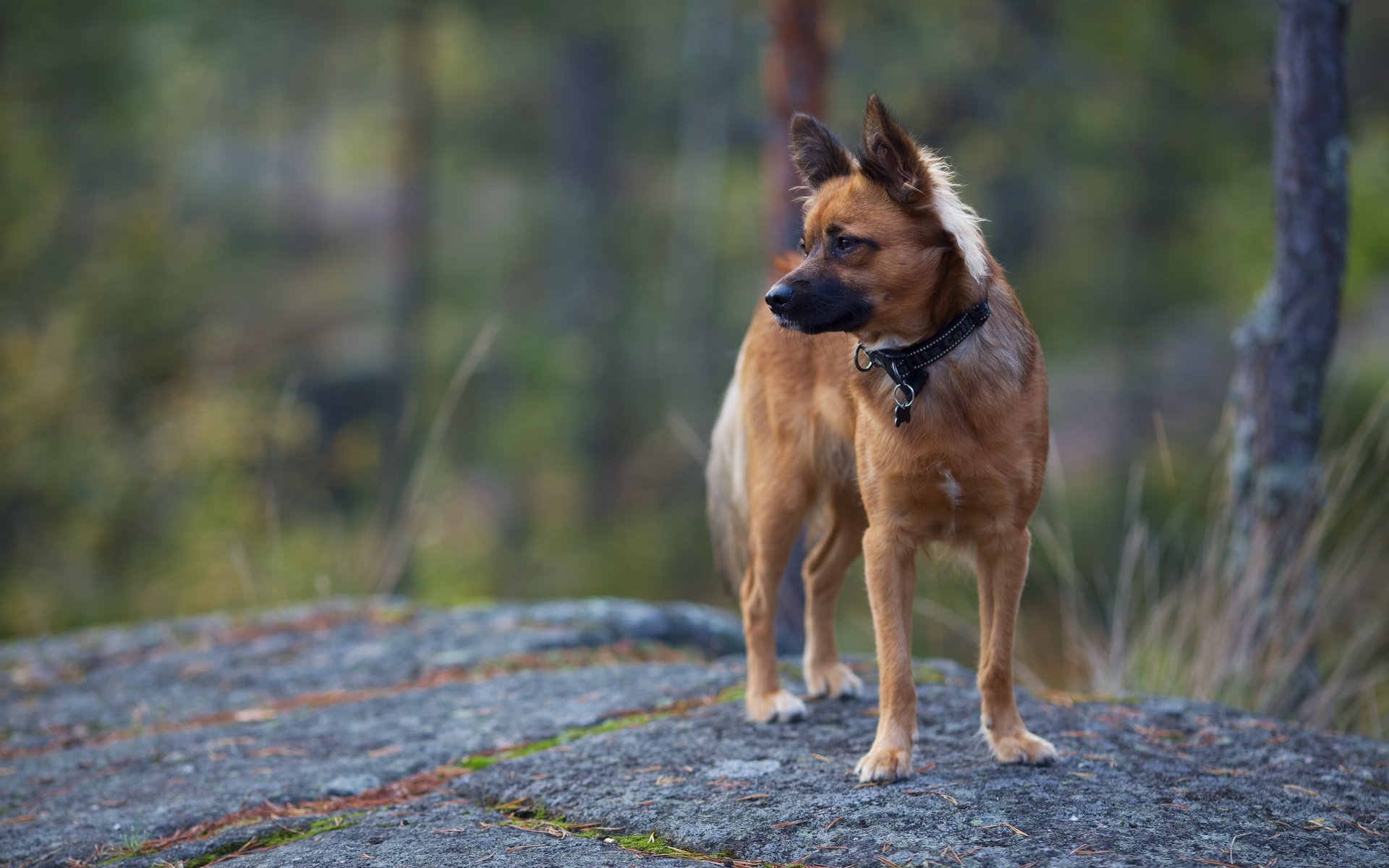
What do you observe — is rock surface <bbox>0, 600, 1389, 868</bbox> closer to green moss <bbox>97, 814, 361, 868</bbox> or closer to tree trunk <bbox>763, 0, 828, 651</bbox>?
green moss <bbox>97, 814, 361, 868</bbox>

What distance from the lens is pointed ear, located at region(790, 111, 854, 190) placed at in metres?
3.75

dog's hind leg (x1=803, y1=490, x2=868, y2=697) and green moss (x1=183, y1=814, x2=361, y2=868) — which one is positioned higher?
dog's hind leg (x1=803, y1=490, x2=868, y2=697)

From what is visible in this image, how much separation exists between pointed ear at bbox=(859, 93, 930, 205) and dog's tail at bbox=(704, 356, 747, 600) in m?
1.43

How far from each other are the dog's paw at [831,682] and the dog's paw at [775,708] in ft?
0.89

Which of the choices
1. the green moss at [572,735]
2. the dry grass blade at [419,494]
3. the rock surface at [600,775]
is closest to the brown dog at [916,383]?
the rock surface at [600,775]

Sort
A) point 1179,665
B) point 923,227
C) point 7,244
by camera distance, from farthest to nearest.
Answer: point 7,244
point 1179,665
point 923,227

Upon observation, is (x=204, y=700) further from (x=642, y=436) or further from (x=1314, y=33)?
(x=642, y=436)

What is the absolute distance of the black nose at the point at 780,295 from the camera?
337 cm

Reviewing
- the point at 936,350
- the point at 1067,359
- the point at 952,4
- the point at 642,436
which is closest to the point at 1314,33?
the point at 936,350

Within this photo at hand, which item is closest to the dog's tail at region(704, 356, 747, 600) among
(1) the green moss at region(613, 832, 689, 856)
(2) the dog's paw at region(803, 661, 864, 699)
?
(2) the dog's paw at region(803, 661, 864, 699)

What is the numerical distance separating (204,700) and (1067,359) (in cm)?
1605

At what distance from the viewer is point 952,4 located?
37.9 ft

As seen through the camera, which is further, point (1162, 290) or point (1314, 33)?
point (1162, 290)

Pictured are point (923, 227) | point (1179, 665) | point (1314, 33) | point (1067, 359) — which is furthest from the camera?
point (1067, 359)
